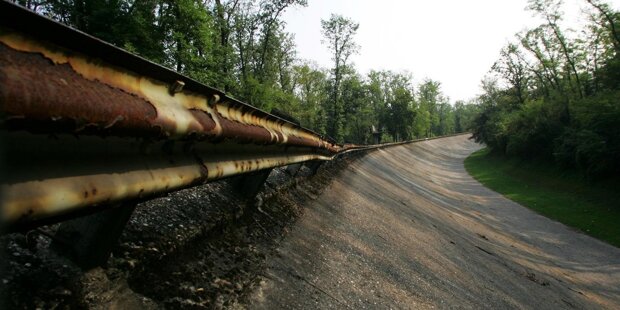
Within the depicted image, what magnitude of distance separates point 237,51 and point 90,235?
47.8 metres

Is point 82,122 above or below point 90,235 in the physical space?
above

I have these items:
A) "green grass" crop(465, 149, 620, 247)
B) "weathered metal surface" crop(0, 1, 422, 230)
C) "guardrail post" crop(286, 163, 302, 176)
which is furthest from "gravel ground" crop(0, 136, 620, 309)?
"green grass" crop(465, 149, 620, 247)

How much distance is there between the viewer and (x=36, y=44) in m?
0.86

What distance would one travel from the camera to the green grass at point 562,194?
19.5 meters

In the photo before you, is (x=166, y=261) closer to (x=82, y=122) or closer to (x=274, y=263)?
(x=274, y=263)

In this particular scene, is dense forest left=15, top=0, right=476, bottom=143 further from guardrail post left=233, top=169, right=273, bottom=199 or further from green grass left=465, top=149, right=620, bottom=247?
green grass left=465, top=149, right=620, bottom=247

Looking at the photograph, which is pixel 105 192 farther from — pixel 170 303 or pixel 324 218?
pixel 324 218

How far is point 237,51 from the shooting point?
46.9m

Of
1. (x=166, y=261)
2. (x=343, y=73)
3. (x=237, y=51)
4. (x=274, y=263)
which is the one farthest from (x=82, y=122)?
(x=343, y=73)

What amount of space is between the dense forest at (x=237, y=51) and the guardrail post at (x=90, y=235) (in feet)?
10.9

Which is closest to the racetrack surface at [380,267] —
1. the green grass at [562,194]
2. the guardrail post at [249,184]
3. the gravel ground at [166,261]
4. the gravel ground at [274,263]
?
the gravel ground at [274,263]

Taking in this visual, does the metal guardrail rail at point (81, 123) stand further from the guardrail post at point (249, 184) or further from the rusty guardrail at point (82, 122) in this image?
the guardrail post at point (249, 184)

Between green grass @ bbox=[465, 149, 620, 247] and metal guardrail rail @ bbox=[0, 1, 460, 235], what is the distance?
66.2 feet

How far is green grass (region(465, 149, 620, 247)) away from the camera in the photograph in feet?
64.0
